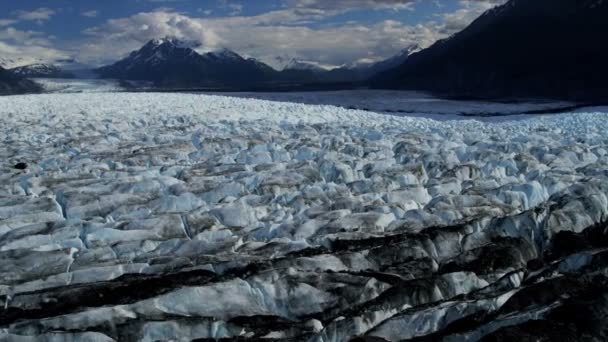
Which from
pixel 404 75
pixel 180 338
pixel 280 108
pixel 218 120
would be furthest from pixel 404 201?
pixel 404 75

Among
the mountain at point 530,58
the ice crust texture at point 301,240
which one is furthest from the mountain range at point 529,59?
the ice crust texture at point 301,240

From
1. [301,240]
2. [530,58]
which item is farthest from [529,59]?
[301,240]

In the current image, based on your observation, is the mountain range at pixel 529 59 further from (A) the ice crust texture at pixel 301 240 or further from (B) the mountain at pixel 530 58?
(A) the ice crust texture at pixel 301 240

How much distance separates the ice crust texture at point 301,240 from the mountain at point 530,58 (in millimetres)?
90178

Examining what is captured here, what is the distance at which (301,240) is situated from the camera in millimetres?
7566

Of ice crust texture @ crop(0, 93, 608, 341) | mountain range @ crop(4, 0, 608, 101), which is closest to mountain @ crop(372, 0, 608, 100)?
mountain range @ crop(4, 0, 608, 101)

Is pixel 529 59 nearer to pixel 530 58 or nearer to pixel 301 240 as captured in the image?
pixel 530 58

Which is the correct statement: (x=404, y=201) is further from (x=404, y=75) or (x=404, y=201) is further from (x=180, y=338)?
(x=404, y=75)

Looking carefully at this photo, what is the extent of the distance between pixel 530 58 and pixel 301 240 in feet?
421

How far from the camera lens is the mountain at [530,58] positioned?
103750mm

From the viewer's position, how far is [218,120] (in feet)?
65.9

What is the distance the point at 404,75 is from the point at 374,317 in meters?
147

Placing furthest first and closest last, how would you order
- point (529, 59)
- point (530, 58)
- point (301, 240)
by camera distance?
point (530, 58), point (529, 59), point (301, 240)

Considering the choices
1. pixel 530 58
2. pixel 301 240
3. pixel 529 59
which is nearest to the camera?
pixel 301 240
